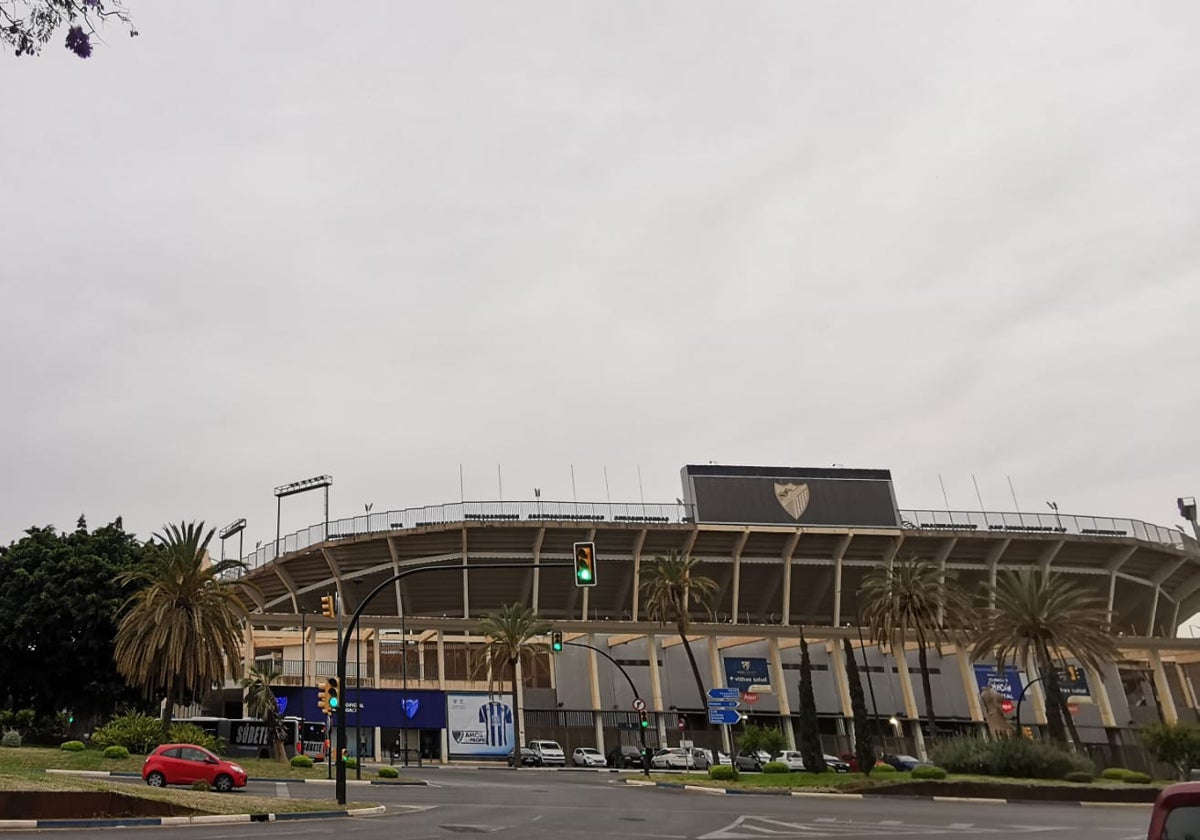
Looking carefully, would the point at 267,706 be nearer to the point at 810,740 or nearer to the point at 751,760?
the point at 751,760

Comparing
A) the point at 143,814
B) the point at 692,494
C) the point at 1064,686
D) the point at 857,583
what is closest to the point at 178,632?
the point at 143,814

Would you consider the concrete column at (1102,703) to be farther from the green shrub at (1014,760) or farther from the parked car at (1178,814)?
the parked car at (1178,814)

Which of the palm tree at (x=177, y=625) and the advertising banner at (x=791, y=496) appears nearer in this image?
the palm tree at (x=177, y=625)

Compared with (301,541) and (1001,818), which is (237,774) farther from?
(301,541)

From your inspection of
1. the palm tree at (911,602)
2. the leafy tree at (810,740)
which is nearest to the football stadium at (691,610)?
the palm tree at (911,602)

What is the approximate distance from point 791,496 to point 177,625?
164 feet

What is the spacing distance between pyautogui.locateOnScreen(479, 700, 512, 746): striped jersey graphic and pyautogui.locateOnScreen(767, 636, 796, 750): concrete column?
2184 cm

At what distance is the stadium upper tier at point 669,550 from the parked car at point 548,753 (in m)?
12.9

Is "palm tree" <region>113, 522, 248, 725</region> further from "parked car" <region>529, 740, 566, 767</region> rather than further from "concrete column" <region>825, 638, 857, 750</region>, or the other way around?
"concrete column" <region>825, 638, 857, 750</region>

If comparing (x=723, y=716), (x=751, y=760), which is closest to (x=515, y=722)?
(x=723, y=716)

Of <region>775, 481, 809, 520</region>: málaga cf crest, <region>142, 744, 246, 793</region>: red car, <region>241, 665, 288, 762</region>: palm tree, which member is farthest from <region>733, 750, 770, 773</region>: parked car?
<region>142, 744, 246, 793</region>: red car

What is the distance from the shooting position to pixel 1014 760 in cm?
4000

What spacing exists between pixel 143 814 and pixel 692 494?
2266 inches

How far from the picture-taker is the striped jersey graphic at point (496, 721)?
63469 mm
